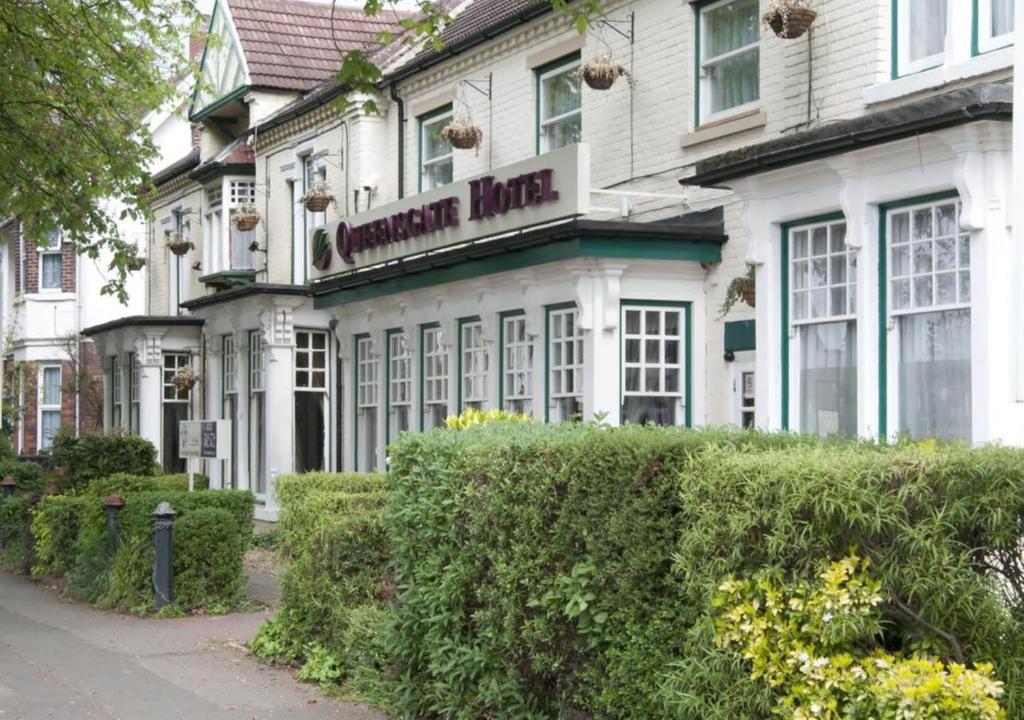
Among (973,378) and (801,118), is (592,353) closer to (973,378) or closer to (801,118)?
(801,118)

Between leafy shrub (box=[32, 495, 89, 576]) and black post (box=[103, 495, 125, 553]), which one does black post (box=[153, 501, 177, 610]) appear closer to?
black post (box=[103, 495, 125, 553])

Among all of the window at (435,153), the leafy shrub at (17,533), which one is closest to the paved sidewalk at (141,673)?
the leafy shrub at (17,533)

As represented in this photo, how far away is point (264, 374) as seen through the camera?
990 inches

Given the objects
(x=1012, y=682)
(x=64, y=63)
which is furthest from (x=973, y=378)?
(x=64, y=63)

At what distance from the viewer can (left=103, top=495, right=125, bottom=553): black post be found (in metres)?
15.7

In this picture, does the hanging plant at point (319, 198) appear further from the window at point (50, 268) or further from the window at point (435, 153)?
the window at point (50, 268)

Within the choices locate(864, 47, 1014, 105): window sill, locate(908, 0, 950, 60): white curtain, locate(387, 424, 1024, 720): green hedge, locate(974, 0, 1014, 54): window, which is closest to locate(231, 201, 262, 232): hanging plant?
locate(864, 47, 1014, 105): window sill

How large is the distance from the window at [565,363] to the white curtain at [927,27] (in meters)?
4.87

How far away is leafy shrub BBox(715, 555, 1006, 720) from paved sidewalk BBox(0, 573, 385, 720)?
4.30 metres

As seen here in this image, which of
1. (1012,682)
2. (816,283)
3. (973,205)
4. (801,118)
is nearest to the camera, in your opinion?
(1012,682)

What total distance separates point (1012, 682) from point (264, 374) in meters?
20.4

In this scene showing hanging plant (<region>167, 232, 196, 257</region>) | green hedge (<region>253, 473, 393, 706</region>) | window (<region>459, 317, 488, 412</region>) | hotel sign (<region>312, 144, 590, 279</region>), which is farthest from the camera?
hanging plant (<region>167, 232, 196, 257</region>)

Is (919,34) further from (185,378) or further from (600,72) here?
(185,378)

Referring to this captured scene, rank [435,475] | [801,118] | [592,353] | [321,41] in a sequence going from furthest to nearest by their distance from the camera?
[321,41], [592,353], [801,118], [435,475]
